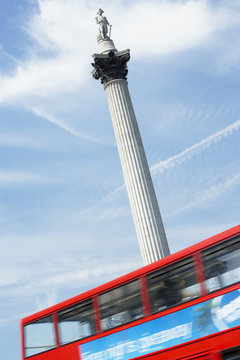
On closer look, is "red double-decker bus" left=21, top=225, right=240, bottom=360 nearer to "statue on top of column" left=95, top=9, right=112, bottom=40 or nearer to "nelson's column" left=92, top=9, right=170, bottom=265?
"nelson's column" left=92, top=9, right=170, bottom=265

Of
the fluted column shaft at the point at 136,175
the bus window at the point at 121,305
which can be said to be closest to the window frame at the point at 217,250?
the bus window at the point at 121,305

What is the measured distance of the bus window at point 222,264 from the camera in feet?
31.0

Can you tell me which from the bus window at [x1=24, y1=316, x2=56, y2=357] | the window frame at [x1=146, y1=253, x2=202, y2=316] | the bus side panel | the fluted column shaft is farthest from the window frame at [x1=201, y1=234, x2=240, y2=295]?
the fluted column shaft

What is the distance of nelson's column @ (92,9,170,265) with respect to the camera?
24.5m

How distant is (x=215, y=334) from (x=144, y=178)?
1714 centimetres

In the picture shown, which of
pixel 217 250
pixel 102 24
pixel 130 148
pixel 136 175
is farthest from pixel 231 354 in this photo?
pixel 102 24

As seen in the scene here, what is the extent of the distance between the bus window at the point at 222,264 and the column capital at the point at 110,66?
794 inches

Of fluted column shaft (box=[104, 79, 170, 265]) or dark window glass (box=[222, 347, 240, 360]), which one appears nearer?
dark window glass (box=[222, 347, 240, 360])

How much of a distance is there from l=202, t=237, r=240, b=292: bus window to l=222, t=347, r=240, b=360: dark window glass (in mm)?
1163

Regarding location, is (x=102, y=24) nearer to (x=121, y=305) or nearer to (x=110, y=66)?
(x=110, y=66)

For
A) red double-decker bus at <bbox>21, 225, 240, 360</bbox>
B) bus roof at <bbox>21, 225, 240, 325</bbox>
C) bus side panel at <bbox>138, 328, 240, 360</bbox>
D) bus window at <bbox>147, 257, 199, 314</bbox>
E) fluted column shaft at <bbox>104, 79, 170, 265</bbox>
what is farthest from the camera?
fluted column shaft at <bbox>104, 79, 170, 265</bbox>

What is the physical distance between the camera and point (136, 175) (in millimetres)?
26312

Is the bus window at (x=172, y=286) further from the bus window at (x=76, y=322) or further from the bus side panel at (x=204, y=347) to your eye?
the bus window at (x=76, y=322)

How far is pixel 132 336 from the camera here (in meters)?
10.6
